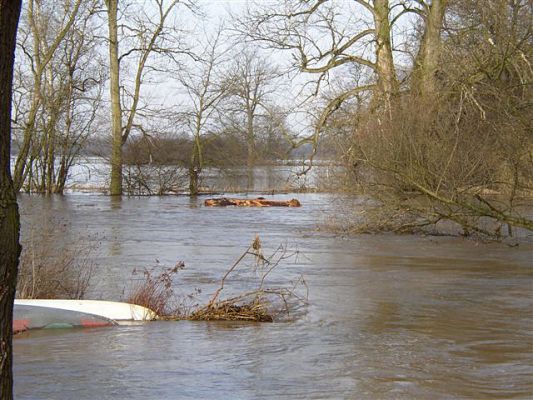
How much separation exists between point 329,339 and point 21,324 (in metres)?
3.88

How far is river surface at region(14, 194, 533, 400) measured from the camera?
8.34 meters

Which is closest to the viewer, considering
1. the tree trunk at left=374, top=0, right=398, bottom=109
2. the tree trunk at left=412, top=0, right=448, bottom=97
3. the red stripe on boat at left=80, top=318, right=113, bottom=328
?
the red stripe on boat at left=80, top=318, right=113, bottom=328

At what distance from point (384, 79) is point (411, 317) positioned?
12925 mm

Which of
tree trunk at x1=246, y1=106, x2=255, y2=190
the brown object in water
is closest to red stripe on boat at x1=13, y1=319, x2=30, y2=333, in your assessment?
the brown object in water

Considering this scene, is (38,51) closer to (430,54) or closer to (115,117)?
(115,117)

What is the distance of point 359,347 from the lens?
33.4 feet

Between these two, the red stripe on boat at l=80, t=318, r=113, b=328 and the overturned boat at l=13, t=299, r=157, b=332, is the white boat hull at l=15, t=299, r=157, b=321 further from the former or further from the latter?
the red stripe on boat at l=80, t=318, r=113, b=328

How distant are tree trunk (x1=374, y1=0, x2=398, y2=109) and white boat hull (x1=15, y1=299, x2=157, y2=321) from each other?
39.6 feet

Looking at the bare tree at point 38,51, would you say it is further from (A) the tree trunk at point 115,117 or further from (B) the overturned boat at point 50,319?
(B) the overturned boat at point 50,319

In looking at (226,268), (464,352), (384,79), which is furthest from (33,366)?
(384,79)

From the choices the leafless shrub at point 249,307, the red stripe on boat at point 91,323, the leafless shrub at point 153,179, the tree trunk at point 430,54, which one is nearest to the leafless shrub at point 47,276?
the red stripe on boat at point 91,323

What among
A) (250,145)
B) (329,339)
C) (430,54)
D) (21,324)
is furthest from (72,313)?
(250,145)

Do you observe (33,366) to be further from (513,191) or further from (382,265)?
(513,191)

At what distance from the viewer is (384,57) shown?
85.9ft
